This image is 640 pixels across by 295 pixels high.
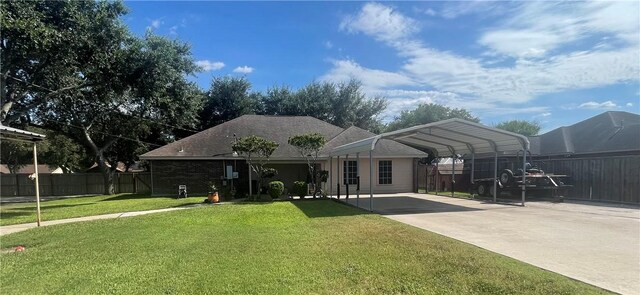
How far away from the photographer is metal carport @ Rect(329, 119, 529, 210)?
1319cm

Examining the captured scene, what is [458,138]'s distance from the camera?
16.5 metres

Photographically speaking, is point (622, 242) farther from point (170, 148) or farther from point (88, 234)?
point (170, 148)

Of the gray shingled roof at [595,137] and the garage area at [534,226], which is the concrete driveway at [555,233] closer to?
the garage area at [534,226]

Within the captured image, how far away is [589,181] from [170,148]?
69.7 feet

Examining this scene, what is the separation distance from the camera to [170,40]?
21469 millimetres

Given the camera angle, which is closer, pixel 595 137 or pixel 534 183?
pixel 534 183

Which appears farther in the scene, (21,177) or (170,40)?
(21,177)

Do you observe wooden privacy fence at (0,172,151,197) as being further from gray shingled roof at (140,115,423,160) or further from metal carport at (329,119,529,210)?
metal carport at (329,119,529,210)

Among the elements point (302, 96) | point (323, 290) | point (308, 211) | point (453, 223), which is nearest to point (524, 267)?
point (323, 290)

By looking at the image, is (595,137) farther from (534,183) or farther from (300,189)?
(300,189)

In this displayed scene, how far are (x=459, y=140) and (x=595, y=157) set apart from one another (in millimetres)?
6333

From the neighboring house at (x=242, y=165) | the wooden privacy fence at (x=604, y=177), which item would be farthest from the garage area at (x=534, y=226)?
the neighboring house at (x=242, y=165)

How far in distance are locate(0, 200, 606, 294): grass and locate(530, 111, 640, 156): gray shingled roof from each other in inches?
551

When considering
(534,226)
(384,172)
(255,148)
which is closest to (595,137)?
(384,172)
